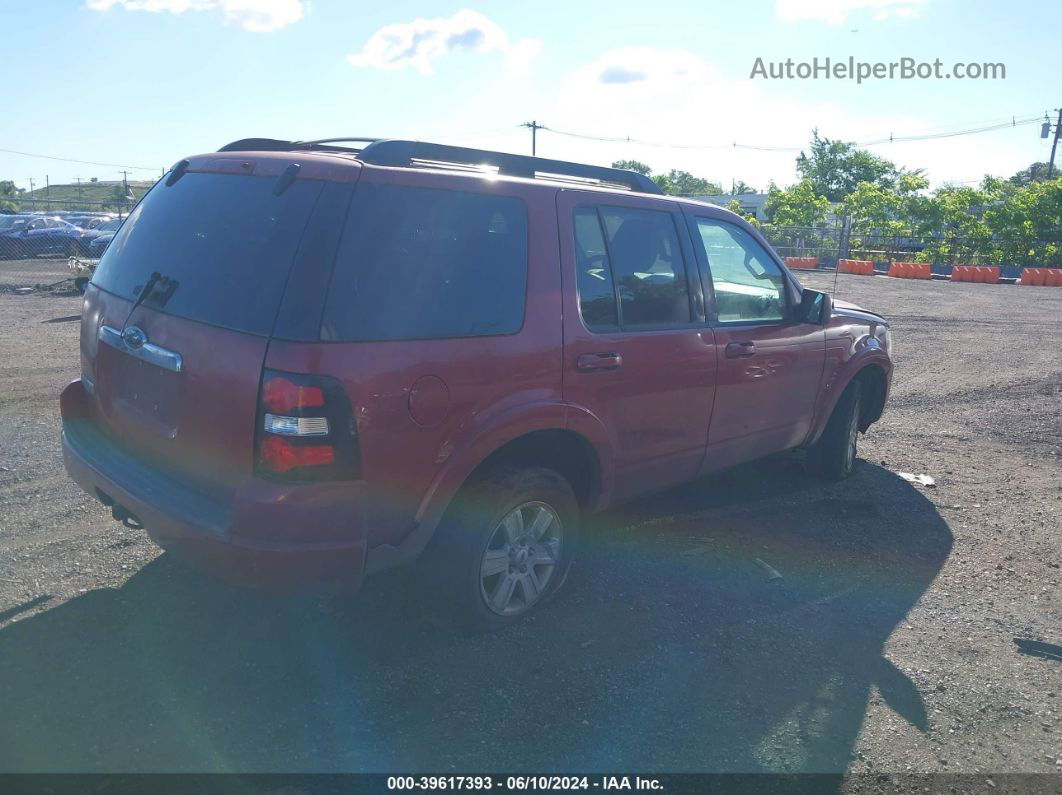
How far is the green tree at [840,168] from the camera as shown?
245 ft

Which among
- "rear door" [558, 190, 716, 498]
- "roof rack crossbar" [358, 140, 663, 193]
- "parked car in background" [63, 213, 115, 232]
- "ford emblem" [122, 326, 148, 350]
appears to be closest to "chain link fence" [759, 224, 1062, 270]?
"parked car in background" [63, 213, 115, 232]

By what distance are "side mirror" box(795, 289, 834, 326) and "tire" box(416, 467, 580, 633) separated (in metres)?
2.12

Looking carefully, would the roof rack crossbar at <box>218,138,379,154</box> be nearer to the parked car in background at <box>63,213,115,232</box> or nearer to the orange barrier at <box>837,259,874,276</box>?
the parked car in background at <box>63,213,115,232</box>

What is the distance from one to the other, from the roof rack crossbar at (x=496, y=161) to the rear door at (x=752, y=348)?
434 millimetres

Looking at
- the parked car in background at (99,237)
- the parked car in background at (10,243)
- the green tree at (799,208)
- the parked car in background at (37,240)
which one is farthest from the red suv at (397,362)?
the green tree at (799,208)

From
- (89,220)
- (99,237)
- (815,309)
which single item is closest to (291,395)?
(815,309)

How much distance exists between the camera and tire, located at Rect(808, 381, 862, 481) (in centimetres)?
590

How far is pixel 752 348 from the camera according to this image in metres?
4.73

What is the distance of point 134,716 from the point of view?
307 cm

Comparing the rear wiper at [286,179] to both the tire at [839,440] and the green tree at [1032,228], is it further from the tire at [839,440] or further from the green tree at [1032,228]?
the green tree at [1032,228]

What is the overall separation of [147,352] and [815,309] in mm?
3734

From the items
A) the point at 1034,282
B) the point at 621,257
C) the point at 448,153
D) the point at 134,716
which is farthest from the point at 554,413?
the point at 1034,282

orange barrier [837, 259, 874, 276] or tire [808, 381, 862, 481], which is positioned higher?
orange barrier [837, 259, 874, 276]

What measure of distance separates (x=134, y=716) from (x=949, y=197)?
152 feet
